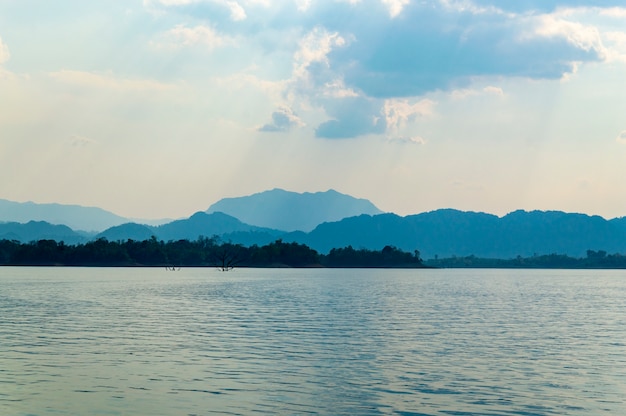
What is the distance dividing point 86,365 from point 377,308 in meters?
66.8

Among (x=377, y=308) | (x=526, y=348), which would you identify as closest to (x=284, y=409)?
(x=526, y=348)

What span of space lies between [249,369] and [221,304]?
7040 centimetres

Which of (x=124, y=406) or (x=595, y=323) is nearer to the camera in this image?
(x=124, y=406)

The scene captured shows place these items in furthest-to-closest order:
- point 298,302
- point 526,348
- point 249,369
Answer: point 298,302 → point 526,348 → point 249,369

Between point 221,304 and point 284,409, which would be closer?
point 284,409

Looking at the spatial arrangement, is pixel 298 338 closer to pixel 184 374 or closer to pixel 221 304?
pixel 184 374

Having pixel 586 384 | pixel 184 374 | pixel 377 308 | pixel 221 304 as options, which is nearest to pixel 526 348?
pixel 586 384

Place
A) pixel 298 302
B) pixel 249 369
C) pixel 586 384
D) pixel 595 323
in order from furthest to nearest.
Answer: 1. pixel 298 302
2. pixel 595 323
3. pixel 249 369
4. pixel 586 384

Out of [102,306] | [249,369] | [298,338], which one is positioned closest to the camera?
[249,369]

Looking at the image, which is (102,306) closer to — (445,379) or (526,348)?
(526,348)

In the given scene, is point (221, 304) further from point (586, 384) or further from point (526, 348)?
point (586, 384)

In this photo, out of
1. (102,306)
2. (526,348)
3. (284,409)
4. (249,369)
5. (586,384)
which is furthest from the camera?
(102,306)

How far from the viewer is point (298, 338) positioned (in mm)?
69938

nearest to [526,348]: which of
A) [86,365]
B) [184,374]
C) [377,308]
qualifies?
[184,374]
